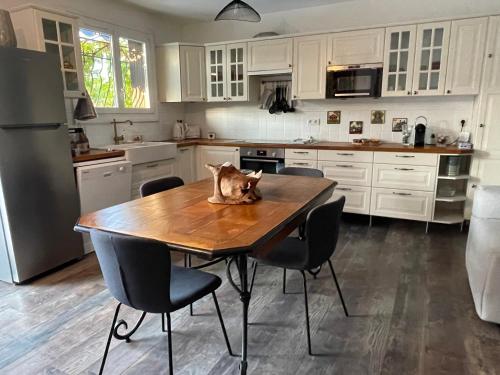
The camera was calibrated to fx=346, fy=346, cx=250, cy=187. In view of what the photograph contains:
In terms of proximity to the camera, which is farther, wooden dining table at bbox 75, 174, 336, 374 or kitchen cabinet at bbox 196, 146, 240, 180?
kitchen cabinet at bbox 196, 146, 240, 180

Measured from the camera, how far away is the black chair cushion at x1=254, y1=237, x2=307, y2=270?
6.22ft

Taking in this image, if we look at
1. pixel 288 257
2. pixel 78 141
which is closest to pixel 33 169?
pixel 78 141

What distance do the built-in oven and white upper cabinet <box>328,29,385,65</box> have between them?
47.3 inches

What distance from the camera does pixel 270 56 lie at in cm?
425

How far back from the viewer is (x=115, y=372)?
1711 mm

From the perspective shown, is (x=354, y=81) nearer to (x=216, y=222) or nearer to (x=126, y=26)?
(x=126, y=26)

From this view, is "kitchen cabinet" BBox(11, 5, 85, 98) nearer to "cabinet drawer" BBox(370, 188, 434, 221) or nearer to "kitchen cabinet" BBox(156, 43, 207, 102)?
"kitchen cabinet" BBox(156, 43, 207, 102)

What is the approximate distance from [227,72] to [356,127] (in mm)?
1821

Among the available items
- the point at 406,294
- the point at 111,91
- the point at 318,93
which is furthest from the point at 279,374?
the point at 111,91

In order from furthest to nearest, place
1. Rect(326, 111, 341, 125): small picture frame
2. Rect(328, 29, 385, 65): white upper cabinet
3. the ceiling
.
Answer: Rect(326, 111, 341, 125): small picture frame < the ceiling < Rect(328, 29, 385, 65): white upper cabinet

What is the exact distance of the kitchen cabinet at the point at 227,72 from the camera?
14.7ft

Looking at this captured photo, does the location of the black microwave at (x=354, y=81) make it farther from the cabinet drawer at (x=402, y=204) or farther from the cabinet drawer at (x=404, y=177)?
the cabinet drawer at (x=402, y=204)

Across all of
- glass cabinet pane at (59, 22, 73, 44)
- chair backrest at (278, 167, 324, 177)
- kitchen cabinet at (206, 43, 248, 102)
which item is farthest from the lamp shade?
kitchen cabinet at (206, 43, 248, 102)

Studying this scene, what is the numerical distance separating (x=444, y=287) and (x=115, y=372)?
2.25 metres
